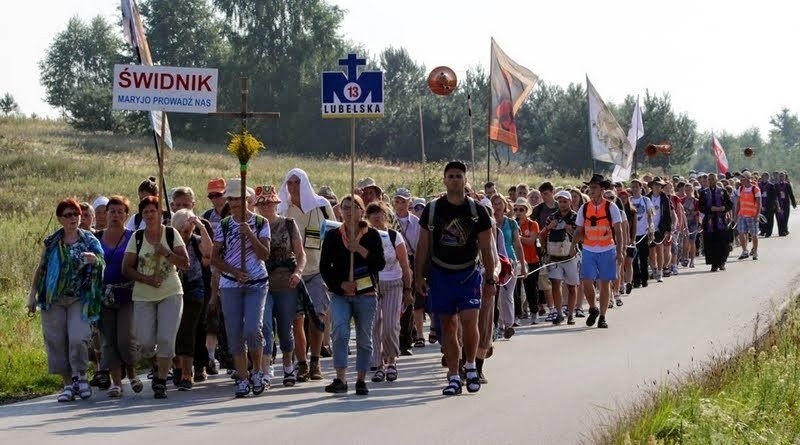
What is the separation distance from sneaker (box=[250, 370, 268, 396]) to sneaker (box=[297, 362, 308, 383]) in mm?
955

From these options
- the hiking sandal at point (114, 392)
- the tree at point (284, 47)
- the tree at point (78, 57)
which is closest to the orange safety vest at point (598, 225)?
the hiking sandal at point (114, 392)

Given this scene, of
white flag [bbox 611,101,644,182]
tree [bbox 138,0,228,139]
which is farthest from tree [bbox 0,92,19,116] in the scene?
white flag [bbox 611,101,644,182]

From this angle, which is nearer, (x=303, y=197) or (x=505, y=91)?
(x=303, y=197)

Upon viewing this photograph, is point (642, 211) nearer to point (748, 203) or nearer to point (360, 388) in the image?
point (748, 203)

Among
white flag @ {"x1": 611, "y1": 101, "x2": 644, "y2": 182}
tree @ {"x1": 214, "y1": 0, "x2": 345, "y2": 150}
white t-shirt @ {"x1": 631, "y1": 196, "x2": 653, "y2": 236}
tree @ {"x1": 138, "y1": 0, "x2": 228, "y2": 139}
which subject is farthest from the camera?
tree @ {"x1": 138, "y1": 0, "x2": 228, "y2": 139}

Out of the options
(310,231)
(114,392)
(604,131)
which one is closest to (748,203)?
(604,131)

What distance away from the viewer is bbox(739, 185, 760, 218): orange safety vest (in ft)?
96.0

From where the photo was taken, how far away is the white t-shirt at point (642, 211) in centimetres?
2314

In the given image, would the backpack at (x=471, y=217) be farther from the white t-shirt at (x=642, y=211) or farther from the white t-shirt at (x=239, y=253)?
the white t-shirt at (x=642, y=211)

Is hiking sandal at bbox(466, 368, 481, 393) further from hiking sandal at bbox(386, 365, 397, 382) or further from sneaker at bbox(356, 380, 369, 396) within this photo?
hiking sandal at bbox(386, 365, 397, 382)

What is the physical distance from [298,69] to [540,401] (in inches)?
3381

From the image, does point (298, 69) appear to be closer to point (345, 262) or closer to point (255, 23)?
point (255, 23)

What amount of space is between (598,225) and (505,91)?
684 centimetres

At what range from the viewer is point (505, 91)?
24.2 m
